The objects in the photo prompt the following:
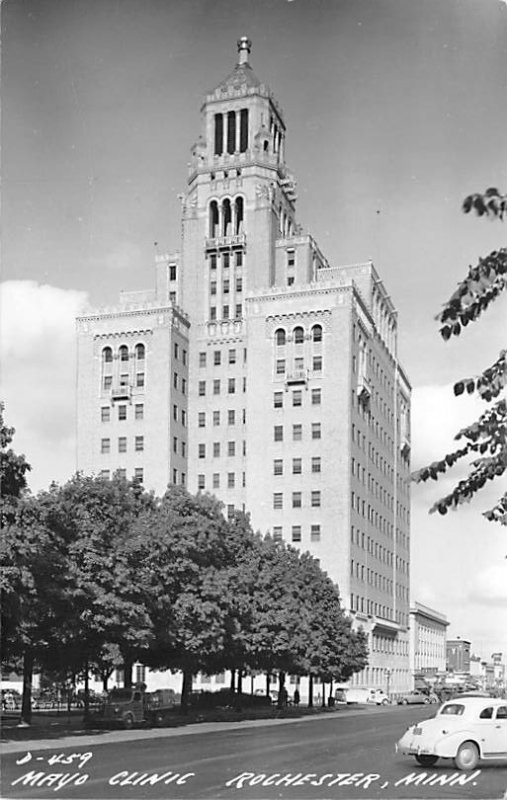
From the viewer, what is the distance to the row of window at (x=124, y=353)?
325ft

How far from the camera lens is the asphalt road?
47.1ft

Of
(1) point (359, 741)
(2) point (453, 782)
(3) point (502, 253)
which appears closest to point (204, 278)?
(1) point (359, 741)

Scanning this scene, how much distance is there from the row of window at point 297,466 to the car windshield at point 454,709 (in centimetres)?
7334

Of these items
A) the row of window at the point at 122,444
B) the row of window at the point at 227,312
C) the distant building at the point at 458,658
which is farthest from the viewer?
the distant building at the point at 458,658

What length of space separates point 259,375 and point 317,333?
6859 mm

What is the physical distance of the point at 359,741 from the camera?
1150 inches

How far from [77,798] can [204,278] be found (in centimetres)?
9256

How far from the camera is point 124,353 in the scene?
325 ft

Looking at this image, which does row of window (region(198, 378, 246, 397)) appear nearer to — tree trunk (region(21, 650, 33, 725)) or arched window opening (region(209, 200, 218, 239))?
arched window opening (region(209, 200, 218, 239))

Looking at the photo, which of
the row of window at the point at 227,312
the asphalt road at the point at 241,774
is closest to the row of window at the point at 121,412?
the row of window at the point at 227,312

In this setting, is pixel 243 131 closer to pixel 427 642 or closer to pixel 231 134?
pixel 231 134

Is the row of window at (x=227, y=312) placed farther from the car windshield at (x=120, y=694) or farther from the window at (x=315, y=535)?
the car windshield at (x=120, y=694)

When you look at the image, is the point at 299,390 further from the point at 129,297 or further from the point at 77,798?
the point at 77,798

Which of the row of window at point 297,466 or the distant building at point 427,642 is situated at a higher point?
the row of window at point 297,466
